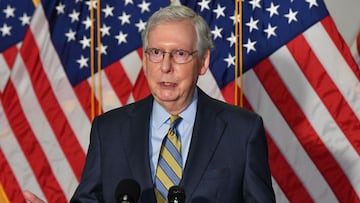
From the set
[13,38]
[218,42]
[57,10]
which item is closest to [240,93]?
[218,42]

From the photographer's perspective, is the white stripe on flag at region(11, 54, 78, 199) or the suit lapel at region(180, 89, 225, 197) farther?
the white stripe on flag at region(11, 54, 78, 199)

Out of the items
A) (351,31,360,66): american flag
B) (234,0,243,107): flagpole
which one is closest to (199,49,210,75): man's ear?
(234,0,243,107): flagpole

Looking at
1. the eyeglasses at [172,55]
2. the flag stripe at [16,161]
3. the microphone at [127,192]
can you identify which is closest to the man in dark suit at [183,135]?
the eyeglasses at [172,55]

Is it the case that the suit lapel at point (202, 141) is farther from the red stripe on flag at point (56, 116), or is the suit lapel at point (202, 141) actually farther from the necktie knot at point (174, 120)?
the red stripe on flag at point (56, 116)

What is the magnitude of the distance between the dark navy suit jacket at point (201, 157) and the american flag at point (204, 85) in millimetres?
1104

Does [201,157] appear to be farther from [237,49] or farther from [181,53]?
[237,49]

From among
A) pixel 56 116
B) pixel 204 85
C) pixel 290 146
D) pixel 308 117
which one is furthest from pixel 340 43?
pixel 56 116

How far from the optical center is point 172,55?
1.55m

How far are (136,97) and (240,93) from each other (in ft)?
1.42

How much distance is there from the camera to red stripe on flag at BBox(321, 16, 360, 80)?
2693mm

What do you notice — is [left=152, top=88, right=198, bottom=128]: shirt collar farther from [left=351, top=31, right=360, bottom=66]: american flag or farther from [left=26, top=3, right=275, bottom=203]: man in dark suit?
[left=351, top=31, right=360, bottom=66]: american flag

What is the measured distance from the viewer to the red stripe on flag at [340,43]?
2693mm

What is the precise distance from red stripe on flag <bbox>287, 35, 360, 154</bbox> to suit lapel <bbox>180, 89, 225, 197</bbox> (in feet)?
3.70

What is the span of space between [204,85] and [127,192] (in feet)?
5.27
